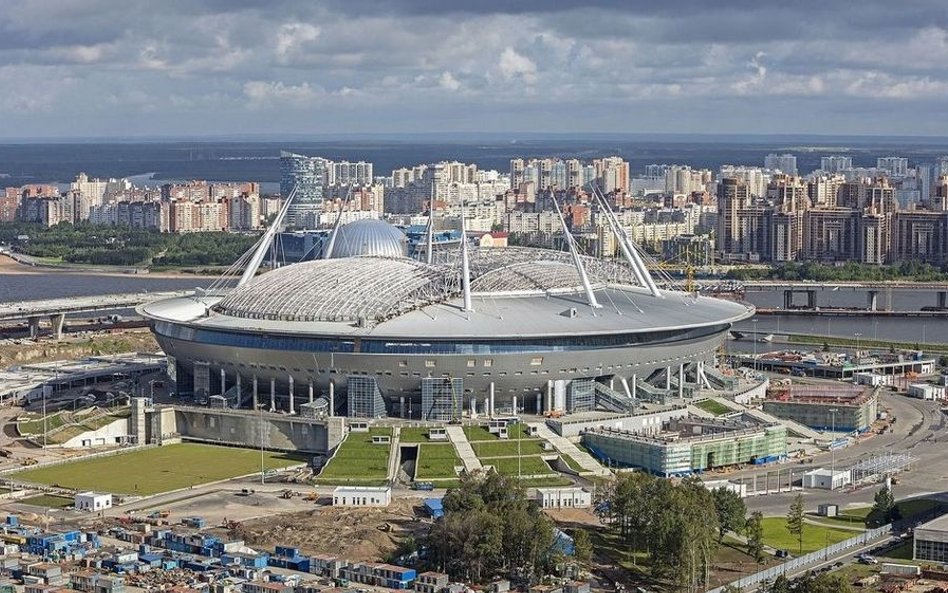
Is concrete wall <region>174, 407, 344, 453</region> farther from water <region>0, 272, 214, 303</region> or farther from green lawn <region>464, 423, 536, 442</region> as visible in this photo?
water <region>0, 272, 214, 303</region>

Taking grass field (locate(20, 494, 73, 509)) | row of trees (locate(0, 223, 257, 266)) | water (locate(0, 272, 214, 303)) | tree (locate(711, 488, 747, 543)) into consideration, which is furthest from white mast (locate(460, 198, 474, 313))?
row of trees (locate(0, 223, 257, 266))

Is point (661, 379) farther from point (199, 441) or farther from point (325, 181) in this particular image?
point (325, 181)

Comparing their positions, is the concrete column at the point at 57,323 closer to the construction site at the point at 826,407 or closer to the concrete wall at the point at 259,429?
the concrete wall at the point at 259,429

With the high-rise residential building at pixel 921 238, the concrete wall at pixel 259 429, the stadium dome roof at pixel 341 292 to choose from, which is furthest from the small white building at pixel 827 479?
the high-rise residential building at pixel 921 238

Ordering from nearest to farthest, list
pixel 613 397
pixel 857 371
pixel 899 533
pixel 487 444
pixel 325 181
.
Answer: pixel 899 533 → pixel 487 444 → pixel 613 397 → pixel 857 371 → pixel 325 181

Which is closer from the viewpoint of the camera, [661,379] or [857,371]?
[661,379]

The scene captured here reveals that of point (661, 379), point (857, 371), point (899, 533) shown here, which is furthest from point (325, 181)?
point (899, 533)

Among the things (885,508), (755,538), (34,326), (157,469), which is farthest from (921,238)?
(755,538)
